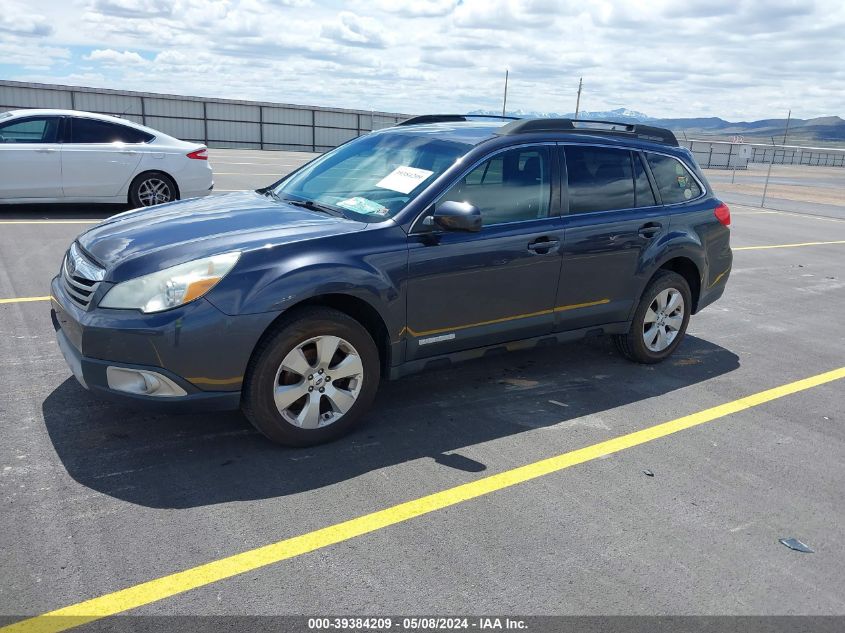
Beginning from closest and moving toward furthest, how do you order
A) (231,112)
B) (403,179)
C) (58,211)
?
1. (403,179)
2. (58,211)
3. (231,112)

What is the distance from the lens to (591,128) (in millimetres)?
5559

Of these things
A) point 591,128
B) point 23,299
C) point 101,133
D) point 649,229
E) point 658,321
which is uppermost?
point 591,128

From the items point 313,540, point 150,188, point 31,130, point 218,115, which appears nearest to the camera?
point 313,540

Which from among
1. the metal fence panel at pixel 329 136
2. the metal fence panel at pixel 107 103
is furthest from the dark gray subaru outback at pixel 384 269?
the metal fence panel at pixel 329 136

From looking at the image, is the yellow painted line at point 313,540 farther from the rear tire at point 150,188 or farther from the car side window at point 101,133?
→ the car side window at point 101,133

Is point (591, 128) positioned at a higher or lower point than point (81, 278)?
higher

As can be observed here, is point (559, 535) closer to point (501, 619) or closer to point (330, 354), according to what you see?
point (501, 619)

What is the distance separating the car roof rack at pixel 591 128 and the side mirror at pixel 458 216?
0.91 meters

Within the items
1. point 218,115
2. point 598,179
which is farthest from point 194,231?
point 218,115

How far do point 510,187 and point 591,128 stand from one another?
1.13m

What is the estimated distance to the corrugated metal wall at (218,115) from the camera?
2895cm

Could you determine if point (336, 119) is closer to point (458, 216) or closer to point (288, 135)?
point (288, 135)

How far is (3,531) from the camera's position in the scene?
3.18m

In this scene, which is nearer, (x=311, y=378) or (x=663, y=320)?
(x=311, y=378)
